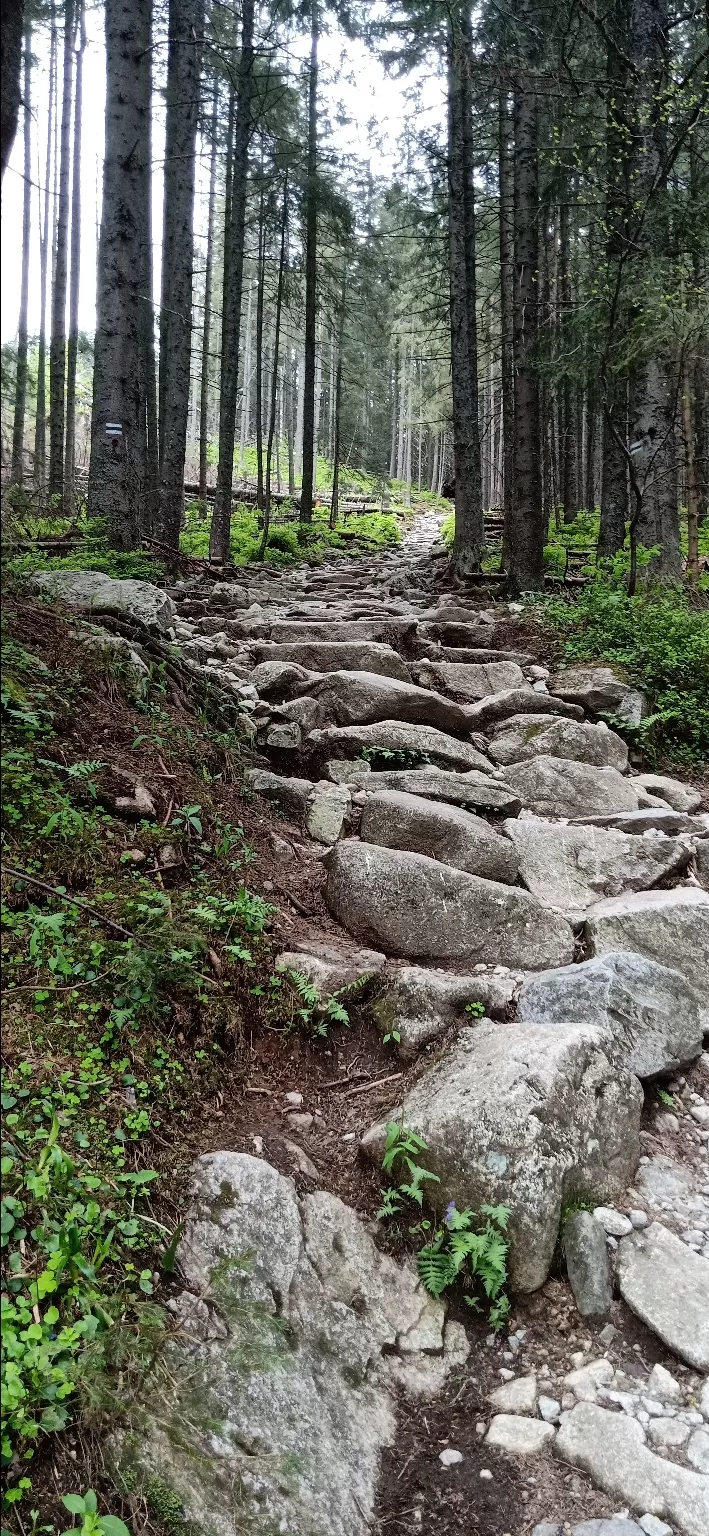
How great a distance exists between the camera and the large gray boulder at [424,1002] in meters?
3.59

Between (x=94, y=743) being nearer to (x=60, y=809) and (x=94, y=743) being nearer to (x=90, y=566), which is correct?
(x=60, y=809)

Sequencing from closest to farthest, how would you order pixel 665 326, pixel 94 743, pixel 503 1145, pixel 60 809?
pixel 503 1145, pixel 60 809, pixel 94 743, pixel 665 326

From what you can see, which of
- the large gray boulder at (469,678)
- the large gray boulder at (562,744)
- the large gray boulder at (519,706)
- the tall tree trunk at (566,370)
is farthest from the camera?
the tall tree trunk at (566,370)

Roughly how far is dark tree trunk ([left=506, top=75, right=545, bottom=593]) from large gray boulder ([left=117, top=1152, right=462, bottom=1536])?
9.83 meters

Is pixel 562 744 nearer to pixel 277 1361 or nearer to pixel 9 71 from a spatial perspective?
pixel 277 1361

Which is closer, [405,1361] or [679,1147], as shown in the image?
[405,1361]

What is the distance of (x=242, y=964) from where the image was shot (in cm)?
341

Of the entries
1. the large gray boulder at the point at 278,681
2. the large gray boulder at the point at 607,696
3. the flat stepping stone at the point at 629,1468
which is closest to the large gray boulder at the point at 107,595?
the large gray boulder at the point at 278,681

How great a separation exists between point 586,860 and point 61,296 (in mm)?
18982

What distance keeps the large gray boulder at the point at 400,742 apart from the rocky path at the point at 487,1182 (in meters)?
0.02

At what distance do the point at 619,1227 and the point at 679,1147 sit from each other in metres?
0.65

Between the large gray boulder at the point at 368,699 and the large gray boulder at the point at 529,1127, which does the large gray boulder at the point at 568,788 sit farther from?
the large gray boulder at the point at 529,1127

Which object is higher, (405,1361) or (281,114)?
(281,114)

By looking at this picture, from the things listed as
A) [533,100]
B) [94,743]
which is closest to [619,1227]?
[94,743]
